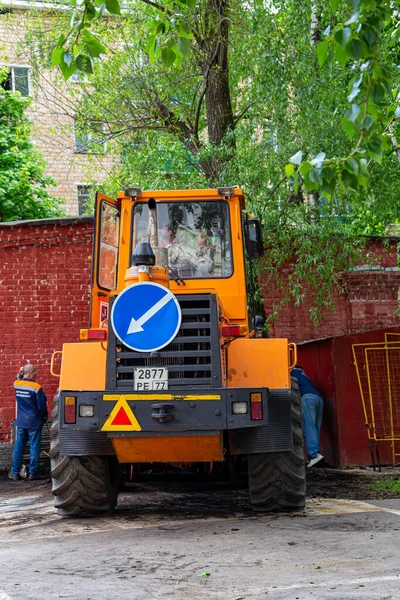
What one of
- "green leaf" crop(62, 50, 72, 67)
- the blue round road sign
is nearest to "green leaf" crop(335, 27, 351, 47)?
"green leaf" crop(62, 50, 72, 67)

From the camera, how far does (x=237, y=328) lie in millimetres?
8289

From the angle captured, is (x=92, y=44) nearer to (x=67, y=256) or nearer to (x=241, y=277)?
(x=241, y=277)

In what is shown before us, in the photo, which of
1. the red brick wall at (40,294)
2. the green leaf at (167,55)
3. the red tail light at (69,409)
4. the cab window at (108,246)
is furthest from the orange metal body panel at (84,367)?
the red brick wall at (40,294)

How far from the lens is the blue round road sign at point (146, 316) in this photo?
7.66m

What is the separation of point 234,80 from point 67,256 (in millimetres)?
4851

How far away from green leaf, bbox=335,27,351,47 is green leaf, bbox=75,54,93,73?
1.64 m

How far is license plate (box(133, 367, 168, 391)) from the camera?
771cm

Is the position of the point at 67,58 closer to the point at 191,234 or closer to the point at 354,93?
the point at 354,93

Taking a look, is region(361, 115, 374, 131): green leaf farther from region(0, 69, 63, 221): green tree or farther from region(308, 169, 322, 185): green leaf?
region(0, 69, 63, 221): green tree

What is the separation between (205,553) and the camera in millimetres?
6652

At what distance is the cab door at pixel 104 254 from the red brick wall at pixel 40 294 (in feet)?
21.0

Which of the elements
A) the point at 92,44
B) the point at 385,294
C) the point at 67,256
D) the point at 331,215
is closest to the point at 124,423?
the point at 92,44

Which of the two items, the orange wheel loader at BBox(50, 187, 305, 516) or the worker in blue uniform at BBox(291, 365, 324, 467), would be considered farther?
the worker in blue uniform at BBox(291, 365, 324, 467)

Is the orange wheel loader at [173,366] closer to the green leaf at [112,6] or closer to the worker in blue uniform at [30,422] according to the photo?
the green leaf at [112,6]
